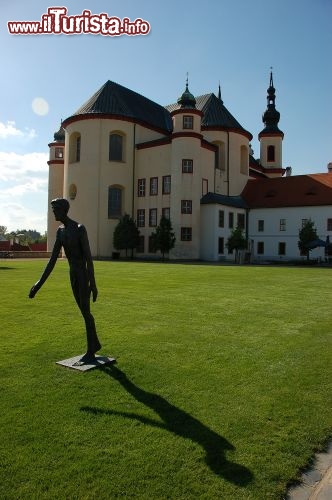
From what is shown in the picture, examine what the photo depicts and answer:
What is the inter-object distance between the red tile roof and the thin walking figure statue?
47.7m

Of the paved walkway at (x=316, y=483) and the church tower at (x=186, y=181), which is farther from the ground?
the church tower at (x=186, y=181)

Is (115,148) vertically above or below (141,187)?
above

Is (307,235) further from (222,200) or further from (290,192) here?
(222,200)

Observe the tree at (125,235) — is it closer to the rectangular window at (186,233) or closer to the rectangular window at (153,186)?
the rectangular window at (153,186)

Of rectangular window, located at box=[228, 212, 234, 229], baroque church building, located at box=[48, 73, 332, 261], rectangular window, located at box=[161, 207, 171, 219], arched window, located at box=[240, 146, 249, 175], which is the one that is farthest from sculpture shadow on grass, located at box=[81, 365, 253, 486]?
arched window, located at box=[240, 146, 249, 175]

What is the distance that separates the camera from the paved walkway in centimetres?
324

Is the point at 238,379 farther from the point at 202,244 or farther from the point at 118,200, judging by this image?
the point at 118,200

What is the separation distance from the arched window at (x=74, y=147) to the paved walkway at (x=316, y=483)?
51257mm

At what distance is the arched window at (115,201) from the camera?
50531mm

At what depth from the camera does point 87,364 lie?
6.11m

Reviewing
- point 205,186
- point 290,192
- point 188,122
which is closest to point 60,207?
point 188,122

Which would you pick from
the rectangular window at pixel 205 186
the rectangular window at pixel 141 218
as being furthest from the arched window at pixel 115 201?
the rectangular window at pixel 205 186

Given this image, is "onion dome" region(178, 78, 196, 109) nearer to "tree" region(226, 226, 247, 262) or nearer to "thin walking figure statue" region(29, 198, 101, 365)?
"tree" region(226, 226, 247, 262)

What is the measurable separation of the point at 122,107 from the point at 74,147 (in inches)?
302
